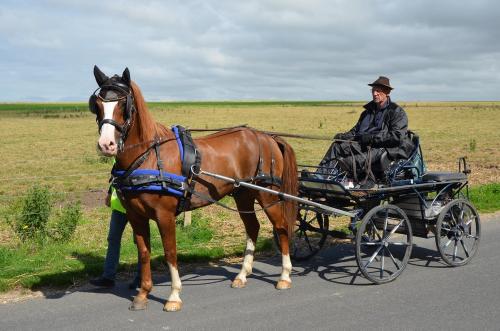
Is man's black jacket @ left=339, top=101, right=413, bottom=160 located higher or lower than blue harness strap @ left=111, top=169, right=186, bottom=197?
higher

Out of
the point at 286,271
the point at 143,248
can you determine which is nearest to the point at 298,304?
the point at 286,271

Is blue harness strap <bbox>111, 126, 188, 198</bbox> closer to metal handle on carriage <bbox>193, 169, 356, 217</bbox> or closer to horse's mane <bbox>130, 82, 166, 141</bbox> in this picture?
metal handle on carriage <bbox>193, 169, 356, 217</bbox>

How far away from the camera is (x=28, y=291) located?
5.87 m

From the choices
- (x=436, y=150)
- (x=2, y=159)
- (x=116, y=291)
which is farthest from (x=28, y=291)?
(x=436, y=150)

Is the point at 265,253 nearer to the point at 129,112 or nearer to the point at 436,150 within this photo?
the point at 129,112

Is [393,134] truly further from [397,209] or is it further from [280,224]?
[280,224]

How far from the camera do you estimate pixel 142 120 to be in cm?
530

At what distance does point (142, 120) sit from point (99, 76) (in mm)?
614

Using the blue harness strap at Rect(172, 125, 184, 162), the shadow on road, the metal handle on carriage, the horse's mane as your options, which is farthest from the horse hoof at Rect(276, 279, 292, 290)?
the horse's mane

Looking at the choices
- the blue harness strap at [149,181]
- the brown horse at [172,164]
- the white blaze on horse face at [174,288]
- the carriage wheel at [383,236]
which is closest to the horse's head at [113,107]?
the brown horse at [172,164]

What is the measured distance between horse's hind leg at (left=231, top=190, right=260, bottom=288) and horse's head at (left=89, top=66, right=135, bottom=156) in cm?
200

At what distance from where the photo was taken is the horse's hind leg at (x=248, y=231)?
620cm

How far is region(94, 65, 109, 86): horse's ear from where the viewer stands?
16.4ft

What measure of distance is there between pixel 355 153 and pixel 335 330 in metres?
2.91
